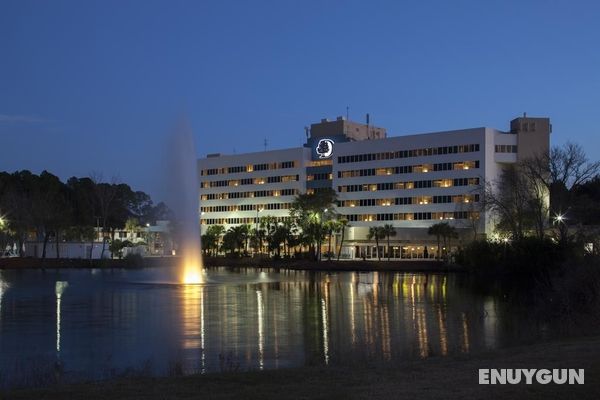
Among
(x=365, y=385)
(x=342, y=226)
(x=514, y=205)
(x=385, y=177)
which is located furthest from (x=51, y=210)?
(x=365, y=385)

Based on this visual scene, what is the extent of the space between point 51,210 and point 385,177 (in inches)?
2539

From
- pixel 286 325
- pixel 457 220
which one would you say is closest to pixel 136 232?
pixel 457 220

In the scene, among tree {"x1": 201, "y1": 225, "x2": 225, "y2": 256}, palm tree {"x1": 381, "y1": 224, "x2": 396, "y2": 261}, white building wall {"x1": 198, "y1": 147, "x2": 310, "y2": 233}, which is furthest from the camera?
white building wall {"x1": 198, "y1": 147, "x2": 310, "y2": 233}

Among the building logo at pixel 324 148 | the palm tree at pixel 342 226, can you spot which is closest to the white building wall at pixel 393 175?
the building logo at pixel 324 148

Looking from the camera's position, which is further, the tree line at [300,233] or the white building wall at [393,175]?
the tree line at [300,233]

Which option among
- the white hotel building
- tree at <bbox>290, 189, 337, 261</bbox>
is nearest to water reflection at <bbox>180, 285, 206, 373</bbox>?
the white hotel building

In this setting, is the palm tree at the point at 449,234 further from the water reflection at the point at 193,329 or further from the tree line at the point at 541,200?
the water reflection at the point at 193,329

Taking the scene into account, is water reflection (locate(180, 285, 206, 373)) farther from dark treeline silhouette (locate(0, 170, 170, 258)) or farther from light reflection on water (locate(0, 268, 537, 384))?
dark treeline silhouette (locate(0, 170, 170, 258))

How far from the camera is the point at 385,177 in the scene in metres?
142

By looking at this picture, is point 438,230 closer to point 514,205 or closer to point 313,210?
point 313,210

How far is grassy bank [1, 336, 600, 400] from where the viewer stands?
13.4 metres

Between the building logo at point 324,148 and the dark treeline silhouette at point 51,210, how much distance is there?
44977mm

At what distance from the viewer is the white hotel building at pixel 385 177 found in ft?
420

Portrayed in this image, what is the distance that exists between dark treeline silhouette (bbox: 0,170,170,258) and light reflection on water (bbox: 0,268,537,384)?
72.3 metres
